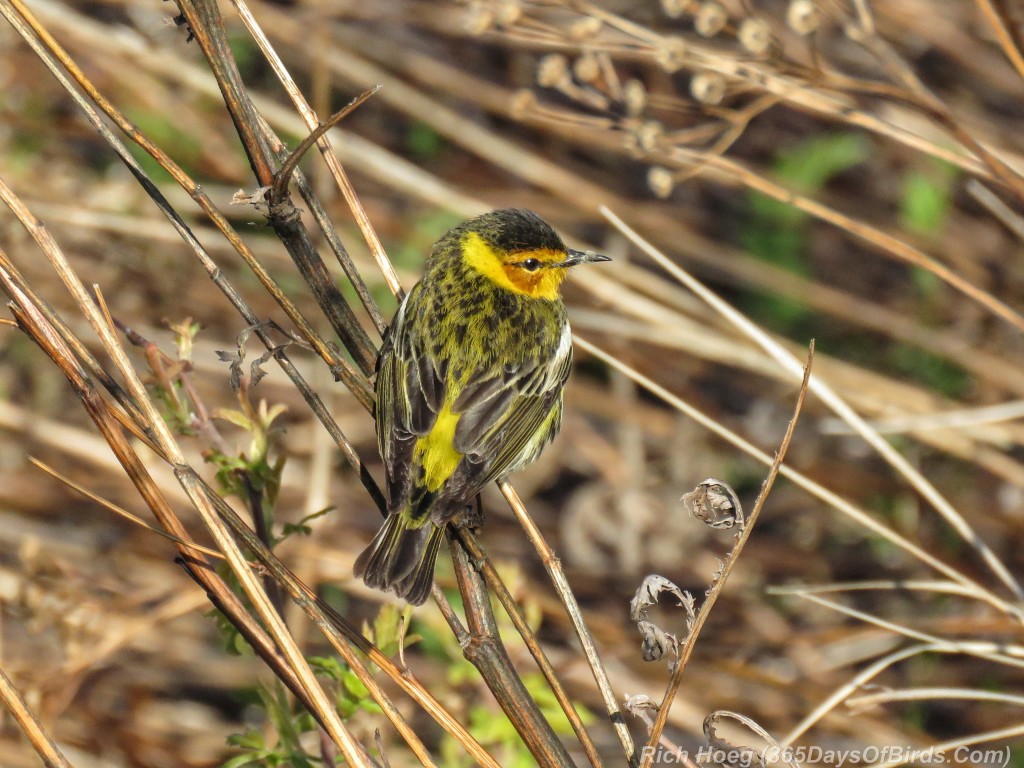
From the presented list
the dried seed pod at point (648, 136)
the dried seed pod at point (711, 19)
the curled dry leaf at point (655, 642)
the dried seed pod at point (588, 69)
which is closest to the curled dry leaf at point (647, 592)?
the curled dry leaf at point (655, 642)

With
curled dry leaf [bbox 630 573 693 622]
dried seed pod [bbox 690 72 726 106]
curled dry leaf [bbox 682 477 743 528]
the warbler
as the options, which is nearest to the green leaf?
the warbler

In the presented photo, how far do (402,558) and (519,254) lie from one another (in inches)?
54.6

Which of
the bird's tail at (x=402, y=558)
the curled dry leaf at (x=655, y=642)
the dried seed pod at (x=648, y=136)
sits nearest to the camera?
the curled dry leaf at (x=655, y=642)

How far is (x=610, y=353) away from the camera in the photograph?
675 centimetres

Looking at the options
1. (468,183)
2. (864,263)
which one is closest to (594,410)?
(468,183)

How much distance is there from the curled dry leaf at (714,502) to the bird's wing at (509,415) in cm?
111

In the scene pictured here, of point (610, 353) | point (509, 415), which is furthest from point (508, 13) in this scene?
point (610, 353)

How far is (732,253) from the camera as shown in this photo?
704 cm

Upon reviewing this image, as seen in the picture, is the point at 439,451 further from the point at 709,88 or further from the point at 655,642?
the point at 709,88

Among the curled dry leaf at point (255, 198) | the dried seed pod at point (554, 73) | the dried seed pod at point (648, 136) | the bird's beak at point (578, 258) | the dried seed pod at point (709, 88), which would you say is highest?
the curled dry leaf at point (255, 198)

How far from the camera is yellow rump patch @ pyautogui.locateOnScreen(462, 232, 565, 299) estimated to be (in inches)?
165

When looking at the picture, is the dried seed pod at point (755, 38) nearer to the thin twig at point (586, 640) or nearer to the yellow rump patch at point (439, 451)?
the yellow rump patch at point (439, 451)

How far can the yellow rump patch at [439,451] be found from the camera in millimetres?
3494

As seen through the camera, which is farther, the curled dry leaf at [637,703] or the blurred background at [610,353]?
the blurred background at [610,353]
